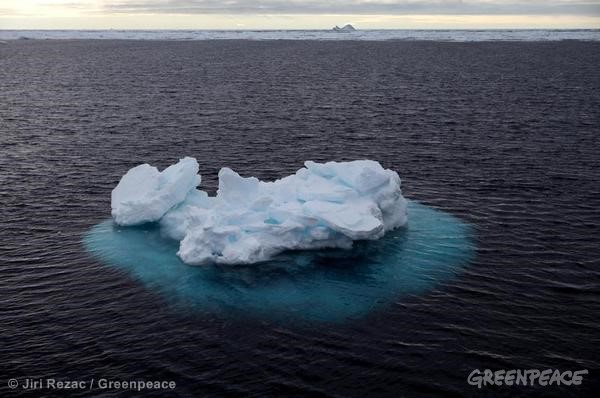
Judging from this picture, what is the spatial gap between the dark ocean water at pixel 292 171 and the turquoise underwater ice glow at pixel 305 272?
1.00 meters

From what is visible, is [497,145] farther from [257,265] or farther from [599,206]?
[257,265]

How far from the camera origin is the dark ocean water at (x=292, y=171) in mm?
24594

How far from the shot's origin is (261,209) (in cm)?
3725

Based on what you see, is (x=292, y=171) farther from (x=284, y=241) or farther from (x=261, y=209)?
(x=284, y=241)

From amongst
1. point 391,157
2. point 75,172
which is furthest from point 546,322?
point 75,172

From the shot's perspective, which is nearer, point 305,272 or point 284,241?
point 305,272

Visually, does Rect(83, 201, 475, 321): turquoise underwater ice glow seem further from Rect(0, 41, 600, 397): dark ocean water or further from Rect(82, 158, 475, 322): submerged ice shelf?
Rect(0, 41, 600, 397): dark ocean water

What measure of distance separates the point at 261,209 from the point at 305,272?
249 inches

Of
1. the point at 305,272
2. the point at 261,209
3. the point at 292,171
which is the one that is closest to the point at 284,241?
the point at 305,272

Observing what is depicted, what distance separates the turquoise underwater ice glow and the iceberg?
82 centimetres

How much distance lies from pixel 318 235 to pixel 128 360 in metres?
14.5

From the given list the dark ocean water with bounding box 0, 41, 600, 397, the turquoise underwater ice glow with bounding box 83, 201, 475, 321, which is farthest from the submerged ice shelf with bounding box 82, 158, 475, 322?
the dark ocean water with bounding box 0, 41, 600, 397

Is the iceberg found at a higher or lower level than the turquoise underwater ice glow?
higher

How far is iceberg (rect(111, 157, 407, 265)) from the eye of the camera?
3453cm
